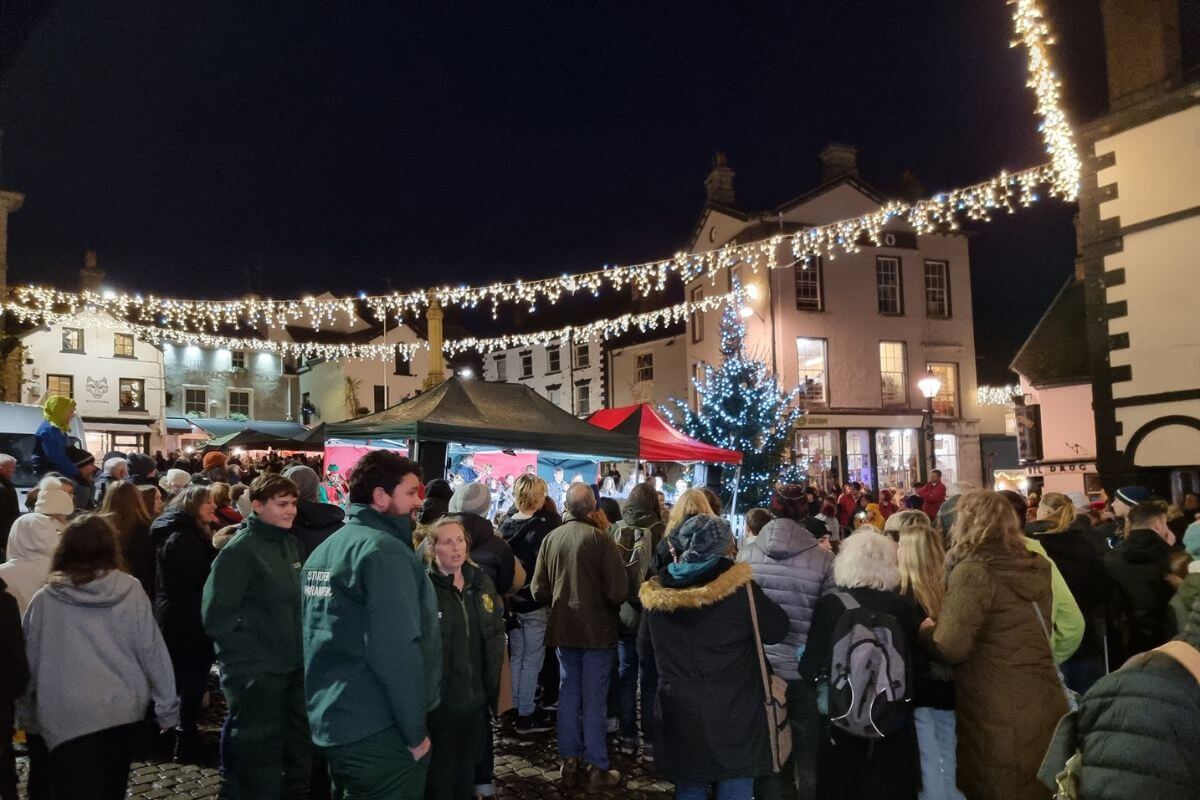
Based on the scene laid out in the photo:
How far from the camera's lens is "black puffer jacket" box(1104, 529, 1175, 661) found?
5953mm

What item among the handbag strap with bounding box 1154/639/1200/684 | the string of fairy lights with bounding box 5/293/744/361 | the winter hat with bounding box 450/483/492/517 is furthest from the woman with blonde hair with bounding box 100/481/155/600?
the string of fairy lights with bounding box 5/293/744/361

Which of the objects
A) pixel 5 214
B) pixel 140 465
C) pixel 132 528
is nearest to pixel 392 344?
pixel 5 214

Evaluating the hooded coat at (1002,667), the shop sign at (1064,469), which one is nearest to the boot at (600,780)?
the hooded coat at (1002,667)

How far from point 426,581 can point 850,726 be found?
2.21m

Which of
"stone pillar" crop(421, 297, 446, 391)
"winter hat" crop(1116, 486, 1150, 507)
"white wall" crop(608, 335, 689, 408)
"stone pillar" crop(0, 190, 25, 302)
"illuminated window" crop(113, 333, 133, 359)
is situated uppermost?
"stone pillar" crop(0, 190, 25, 302)

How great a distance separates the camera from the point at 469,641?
4539mm

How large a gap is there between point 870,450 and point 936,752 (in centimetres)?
2284

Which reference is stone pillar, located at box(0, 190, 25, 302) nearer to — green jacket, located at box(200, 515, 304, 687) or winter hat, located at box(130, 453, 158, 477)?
winter hat, located at box(130, 453, 158, 477)

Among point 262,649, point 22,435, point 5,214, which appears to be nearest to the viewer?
point 262,649

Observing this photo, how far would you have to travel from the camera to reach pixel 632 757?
650cm

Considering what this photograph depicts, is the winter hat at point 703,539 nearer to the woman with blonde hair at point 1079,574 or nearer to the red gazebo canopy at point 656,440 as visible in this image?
the woman with blonde hair at point 1079,574

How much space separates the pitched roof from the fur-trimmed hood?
17.8 meters

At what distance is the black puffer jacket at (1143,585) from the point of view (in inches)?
234

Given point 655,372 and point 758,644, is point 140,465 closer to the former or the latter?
point 758,644
